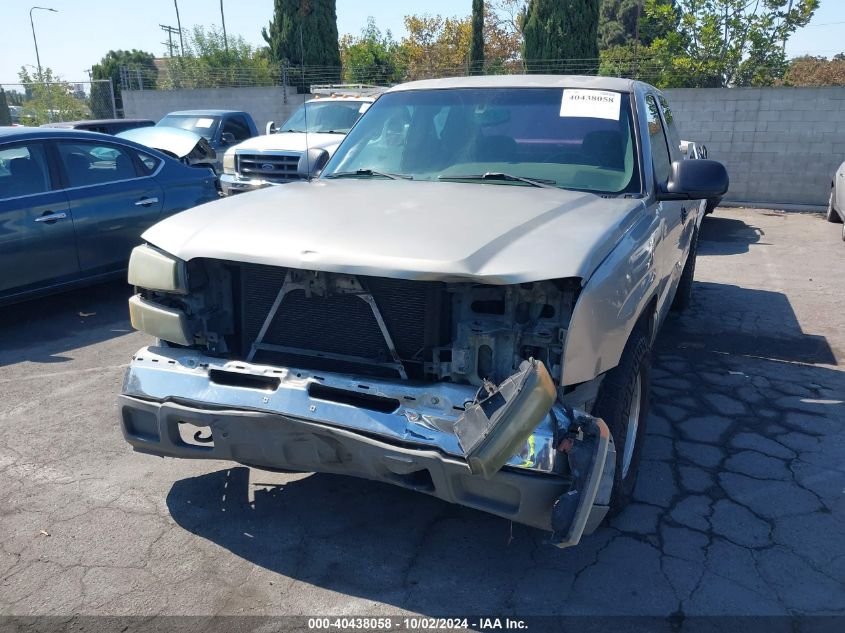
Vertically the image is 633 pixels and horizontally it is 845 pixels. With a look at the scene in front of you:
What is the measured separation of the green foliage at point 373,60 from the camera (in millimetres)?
20284

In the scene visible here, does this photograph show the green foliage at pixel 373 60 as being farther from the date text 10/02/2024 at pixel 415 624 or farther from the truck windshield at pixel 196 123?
the date text 10/02/2024 at pixel 415 624

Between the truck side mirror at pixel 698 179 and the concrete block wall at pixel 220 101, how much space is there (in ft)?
48.1

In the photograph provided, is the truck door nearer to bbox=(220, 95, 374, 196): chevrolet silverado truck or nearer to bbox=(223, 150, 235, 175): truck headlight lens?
bbox=(220, 95, 374, 196): chevrolet silverado truck

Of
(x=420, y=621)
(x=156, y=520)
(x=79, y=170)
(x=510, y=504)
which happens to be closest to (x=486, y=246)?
(x=510, y=504)

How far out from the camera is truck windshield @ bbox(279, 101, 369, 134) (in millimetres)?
11492

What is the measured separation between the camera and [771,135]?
526 inches

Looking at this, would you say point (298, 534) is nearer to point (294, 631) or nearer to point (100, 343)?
point (294, 631)

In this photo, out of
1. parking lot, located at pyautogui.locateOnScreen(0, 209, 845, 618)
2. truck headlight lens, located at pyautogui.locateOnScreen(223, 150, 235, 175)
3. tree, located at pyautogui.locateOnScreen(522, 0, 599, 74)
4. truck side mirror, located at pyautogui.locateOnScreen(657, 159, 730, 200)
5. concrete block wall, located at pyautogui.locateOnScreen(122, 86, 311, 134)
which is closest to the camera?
parking lot, located at pyautogui.locateOnScreen(0, 209, 845, 618)

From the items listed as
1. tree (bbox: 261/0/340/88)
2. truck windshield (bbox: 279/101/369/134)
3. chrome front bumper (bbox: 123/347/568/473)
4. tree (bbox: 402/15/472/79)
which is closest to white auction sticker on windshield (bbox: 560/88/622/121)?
chrome front bumper (bbox: 123/347/568/473)

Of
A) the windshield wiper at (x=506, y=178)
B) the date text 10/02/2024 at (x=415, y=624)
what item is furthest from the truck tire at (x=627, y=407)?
the windshield wiper at (x=506, y=178)

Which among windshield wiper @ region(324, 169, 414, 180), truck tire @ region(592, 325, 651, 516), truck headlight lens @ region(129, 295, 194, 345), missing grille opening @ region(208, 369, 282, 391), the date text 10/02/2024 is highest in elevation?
windshield wiper @ region(324, 169, 414, 180)

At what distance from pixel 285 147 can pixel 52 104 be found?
17775mm

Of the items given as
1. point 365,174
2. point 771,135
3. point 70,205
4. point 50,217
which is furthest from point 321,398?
point 771,135

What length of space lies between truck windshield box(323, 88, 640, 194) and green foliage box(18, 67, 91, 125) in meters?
22.4
